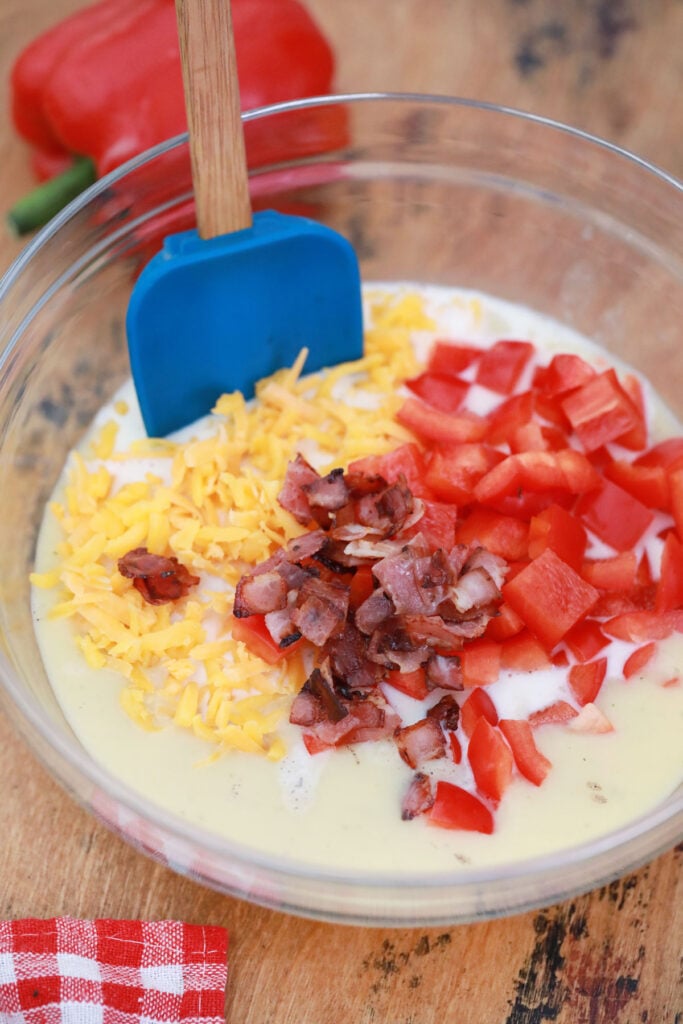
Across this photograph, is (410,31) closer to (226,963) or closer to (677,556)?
(677,556)

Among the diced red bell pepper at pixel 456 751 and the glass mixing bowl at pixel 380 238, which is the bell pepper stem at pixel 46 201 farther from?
the diced red bell pepper at pixel 456 751

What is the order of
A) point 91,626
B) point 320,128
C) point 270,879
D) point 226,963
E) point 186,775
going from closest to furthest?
point 270,879 < point 226,963 < point 186,775 < point 91,626 < point 320,128

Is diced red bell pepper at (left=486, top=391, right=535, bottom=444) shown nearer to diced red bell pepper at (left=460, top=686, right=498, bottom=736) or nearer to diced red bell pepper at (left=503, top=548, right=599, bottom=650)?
diced red bell pepper at (left=503, top=548, right=599, bottom=650)

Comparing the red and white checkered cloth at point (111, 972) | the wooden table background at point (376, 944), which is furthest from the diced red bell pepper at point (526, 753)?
the red and white checkered cloth at point (111, 972)

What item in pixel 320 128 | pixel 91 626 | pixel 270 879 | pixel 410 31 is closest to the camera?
pixel 270 879

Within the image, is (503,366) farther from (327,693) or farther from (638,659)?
(327,693)

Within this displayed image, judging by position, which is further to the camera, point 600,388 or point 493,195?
point 493,195

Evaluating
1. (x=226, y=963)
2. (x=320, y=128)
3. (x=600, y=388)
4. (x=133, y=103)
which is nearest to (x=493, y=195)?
(x=320, y=128)
